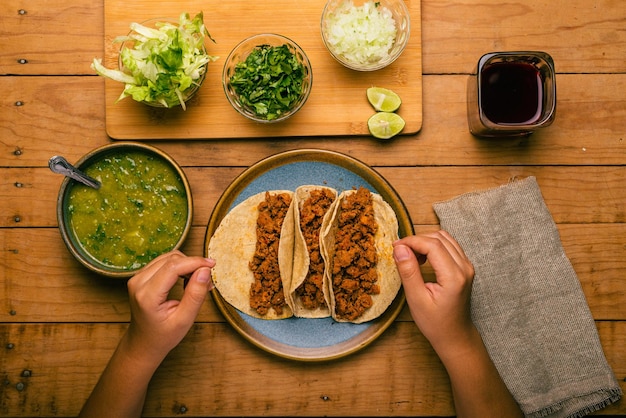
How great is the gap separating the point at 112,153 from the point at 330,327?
1.14m

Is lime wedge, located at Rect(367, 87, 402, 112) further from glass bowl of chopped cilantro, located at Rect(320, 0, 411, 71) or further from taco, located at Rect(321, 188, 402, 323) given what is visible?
taco, located at Rect(321, 188, 402, 323)

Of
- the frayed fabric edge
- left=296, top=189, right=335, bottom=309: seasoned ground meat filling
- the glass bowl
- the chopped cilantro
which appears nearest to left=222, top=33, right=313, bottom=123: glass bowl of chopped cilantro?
the chopped cilantro

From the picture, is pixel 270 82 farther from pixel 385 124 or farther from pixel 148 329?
pixel 148 329

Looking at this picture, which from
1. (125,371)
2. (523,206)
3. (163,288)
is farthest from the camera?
(523,206)

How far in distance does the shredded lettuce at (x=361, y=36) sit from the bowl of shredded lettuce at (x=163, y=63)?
1.68 feet

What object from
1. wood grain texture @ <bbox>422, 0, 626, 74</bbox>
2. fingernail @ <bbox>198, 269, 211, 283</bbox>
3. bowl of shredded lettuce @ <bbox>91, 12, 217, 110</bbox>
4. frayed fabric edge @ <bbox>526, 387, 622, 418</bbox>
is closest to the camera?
fingernail @ <bbox>198, 269, 211, 283</bbox>

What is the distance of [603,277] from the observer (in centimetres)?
227

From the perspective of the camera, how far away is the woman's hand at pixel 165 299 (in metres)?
1.89

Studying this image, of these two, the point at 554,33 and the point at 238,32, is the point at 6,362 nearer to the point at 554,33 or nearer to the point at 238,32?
the point at 238,32

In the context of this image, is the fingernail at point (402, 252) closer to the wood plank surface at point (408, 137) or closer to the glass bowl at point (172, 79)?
the wood plank surface at point (408, 137)

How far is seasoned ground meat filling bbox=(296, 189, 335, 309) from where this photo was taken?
2.13 meters

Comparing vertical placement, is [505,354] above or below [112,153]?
below

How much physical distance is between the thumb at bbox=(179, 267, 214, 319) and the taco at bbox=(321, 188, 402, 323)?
509 millimetres

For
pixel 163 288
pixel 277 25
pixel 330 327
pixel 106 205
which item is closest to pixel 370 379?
pixel 330 327
